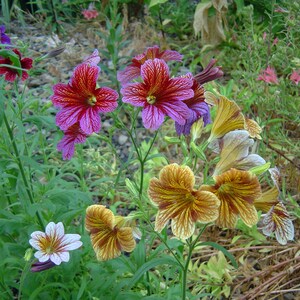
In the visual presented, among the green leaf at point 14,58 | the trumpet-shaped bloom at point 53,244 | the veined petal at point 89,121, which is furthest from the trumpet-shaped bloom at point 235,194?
the green leaf at point 14,58

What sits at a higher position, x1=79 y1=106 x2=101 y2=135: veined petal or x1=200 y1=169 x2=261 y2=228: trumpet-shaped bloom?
x1=79 y1=106 x2=101 y2=135: veined petal

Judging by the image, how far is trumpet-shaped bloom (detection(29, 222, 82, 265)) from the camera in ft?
5.03

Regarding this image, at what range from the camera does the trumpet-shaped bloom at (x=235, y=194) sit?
4.00 feet

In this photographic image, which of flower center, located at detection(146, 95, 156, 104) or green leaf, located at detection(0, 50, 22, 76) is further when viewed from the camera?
green leaf, located at detection(0, 50, 22, 76)

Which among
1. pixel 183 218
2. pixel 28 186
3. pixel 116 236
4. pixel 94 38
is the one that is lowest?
pixel 94 38

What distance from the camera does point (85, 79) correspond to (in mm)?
1414

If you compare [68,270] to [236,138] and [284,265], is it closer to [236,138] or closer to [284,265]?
[236,138]

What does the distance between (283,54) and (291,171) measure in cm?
62

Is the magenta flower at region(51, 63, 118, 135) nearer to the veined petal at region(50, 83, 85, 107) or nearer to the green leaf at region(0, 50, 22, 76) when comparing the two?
the veined petal at region(50, 83, 85, 107)

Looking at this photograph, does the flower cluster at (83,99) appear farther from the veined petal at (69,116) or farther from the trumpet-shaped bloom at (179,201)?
the trumpet-shaped bloom at (179,201)

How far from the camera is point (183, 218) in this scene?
128cm

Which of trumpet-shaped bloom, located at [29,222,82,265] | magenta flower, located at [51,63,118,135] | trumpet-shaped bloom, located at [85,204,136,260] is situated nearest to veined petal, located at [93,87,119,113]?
magenta flower, located at [51,63,118,135]

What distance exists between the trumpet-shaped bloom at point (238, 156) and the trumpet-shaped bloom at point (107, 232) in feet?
0.91

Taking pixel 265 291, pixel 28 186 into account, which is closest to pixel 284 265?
pixel 265 291
